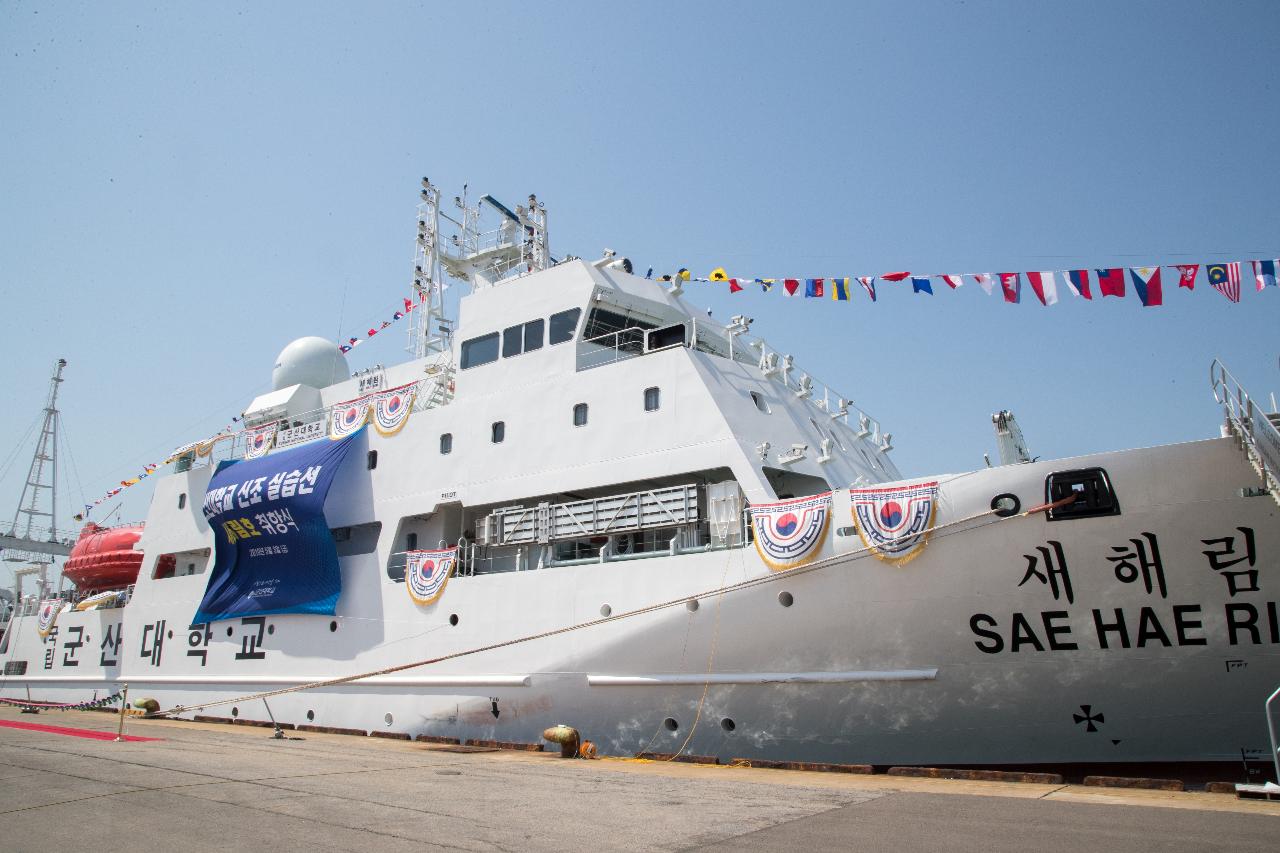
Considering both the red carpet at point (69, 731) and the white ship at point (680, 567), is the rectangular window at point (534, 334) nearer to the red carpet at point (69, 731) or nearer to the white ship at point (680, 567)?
the white ship at point (680, 567)

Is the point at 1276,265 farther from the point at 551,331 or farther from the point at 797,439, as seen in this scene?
the point at 551,331

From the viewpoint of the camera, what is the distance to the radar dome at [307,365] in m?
22.1

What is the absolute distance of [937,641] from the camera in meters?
9.25

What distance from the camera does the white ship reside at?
839cm

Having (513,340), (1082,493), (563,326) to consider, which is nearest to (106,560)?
(513,340)

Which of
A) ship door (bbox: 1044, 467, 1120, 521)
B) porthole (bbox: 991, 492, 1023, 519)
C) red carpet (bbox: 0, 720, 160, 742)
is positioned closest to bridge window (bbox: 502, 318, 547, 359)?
porthole (bbox: 991, 492, 1023, 519)

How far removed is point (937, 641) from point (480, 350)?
9838mm

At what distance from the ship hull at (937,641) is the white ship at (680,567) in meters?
0.03

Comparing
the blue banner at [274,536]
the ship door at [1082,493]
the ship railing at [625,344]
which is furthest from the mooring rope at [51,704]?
the ship door at [1082,493]

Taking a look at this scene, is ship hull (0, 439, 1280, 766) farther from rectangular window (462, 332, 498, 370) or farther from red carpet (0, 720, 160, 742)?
red carpet (0, 720, 160, 742)

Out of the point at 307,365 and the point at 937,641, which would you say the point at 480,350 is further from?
the point at 937,641

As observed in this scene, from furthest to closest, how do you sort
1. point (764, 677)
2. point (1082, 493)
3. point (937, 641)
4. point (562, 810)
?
point (764, 677) < point (937, 641) < point (1082, 493) < point (562, 810)

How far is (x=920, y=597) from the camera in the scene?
9367mm

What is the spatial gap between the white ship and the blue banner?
0.32 feet
